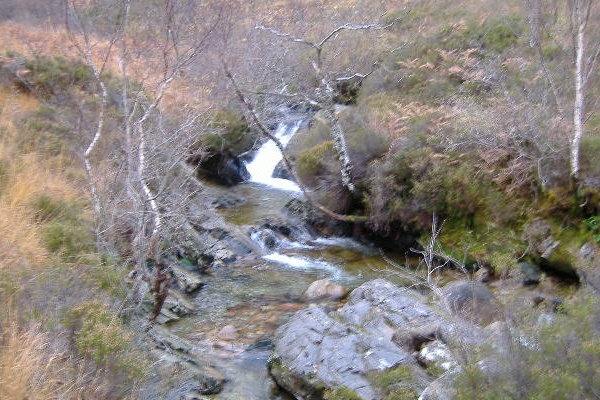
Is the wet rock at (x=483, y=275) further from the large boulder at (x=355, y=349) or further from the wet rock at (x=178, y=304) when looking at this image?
the wet rock at (x=178, y=304)

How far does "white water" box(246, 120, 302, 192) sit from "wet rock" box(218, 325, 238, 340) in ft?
29.1

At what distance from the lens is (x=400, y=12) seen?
1772 centimetres

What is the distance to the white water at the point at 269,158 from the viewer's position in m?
16.1

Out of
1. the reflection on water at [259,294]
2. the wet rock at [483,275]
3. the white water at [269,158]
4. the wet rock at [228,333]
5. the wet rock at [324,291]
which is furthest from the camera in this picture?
the white water at [269,158]

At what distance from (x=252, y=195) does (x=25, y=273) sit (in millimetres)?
9970

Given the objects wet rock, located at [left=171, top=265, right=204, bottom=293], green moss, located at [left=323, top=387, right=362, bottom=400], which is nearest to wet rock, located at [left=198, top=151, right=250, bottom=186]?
wet rock, located at [left=171, top=265, right=204, bottom=293]

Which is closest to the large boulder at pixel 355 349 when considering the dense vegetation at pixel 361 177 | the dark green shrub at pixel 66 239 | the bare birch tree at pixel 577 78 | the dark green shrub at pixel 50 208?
the dense vegetation at pixel 361 177

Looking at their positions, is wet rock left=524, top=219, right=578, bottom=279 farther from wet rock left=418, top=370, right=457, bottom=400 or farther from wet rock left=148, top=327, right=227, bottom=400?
wet rock left=148, top=327, right=227, bottom=400

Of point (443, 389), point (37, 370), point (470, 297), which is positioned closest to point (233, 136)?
point (470, 297)

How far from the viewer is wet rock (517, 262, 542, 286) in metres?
7.30

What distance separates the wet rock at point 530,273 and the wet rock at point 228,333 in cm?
405

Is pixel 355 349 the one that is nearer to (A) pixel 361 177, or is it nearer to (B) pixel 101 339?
(B) pixel 101 339

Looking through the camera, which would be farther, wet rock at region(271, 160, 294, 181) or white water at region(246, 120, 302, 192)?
white water at region(246, 120, 302, 192)

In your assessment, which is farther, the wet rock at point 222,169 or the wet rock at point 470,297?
the wet rock at point 222,169
